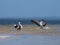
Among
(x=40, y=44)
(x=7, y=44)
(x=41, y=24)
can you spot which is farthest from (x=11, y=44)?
(x=41, y=24)

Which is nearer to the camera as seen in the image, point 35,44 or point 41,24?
point 35,44

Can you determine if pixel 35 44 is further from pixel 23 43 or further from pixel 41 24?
pixel 41 24

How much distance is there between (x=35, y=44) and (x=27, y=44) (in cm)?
53

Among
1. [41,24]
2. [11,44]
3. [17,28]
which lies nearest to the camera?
[11,44]

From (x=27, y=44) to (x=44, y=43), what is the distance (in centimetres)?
124

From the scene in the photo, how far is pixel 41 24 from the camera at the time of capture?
4300 cm

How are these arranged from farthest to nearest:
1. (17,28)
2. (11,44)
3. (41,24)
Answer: (41,24), (17,28), (11,44)

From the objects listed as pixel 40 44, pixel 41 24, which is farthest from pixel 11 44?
pixel 41 24

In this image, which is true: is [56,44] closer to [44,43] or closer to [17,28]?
[44,43]

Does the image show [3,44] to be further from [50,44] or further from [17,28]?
[17,28]

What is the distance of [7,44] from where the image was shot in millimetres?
23109

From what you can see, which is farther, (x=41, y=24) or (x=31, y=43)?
(x=41, y=24)

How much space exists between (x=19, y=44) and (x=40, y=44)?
1398 millimetres

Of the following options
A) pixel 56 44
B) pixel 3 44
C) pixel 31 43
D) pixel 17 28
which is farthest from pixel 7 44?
pixel 17 28
